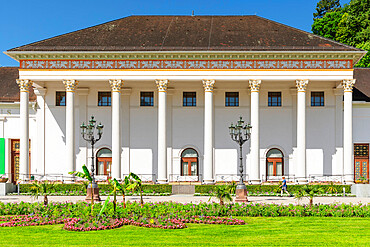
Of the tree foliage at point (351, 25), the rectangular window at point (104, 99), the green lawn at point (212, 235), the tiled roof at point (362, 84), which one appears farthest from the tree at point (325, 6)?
the green lawn at point (212, 235)

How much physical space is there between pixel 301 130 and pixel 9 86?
26.7 meters

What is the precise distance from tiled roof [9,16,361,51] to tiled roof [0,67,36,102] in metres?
7.14

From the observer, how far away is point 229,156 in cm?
4022

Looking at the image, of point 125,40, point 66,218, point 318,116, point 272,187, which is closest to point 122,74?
point 125,40

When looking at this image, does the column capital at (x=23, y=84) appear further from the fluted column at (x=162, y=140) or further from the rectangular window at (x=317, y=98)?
the rectangular window at (x=317, y=98)

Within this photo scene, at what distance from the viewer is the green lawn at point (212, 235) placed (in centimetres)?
1429

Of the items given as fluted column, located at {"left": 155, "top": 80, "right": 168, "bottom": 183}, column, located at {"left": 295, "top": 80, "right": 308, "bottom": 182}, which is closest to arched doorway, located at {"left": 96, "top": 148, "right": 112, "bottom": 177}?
fluted column, located at {"left": 155, "top": 80, "right": 168, "bottom": 183}

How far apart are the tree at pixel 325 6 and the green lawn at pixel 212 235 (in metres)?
68.2

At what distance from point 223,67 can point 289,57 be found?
201 inches

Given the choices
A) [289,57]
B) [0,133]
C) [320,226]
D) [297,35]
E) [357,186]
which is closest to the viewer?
[320,226]

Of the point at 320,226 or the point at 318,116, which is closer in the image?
the point at 320,226

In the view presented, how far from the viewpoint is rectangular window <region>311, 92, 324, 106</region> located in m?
39.8

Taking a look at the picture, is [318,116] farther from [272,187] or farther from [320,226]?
[320,226]

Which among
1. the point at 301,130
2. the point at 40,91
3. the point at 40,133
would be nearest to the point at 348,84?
the point at 301,130
